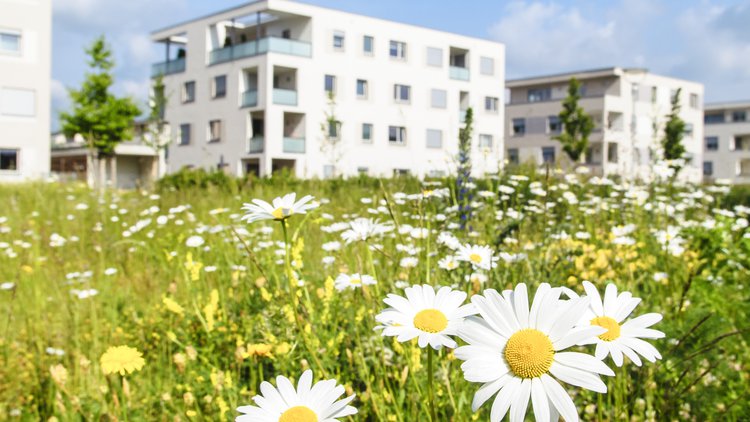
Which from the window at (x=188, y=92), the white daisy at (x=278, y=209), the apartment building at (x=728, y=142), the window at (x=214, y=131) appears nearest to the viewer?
the white daisy at (x=278, y=209)

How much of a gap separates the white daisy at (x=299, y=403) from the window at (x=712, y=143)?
241 feet

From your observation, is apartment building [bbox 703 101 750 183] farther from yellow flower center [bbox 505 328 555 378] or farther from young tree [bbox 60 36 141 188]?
yellow flower center [bbox 505 328 555 378]

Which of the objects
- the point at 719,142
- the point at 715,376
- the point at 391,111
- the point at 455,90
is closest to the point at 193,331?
the point at 715,376

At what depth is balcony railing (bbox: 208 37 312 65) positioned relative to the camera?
1323 inches

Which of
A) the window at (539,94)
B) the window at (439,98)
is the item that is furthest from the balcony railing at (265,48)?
the window at (539,94)

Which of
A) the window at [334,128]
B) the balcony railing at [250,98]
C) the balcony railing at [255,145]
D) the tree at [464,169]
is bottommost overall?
the tree at [464,169]

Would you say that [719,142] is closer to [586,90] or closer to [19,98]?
→ [586,90]

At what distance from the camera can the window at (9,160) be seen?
29797mm

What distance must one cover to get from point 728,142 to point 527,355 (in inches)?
2876

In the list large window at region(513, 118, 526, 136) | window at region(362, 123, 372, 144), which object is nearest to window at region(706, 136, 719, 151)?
large window at region(513, 118, 526, 136)

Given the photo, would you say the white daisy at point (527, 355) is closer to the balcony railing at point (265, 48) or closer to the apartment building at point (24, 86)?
the apartment building at point (24, 86)

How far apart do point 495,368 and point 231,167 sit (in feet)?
117

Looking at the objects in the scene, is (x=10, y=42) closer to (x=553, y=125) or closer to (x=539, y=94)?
(x=553, y=125)

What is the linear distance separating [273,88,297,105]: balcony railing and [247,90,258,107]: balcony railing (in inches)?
49.8
